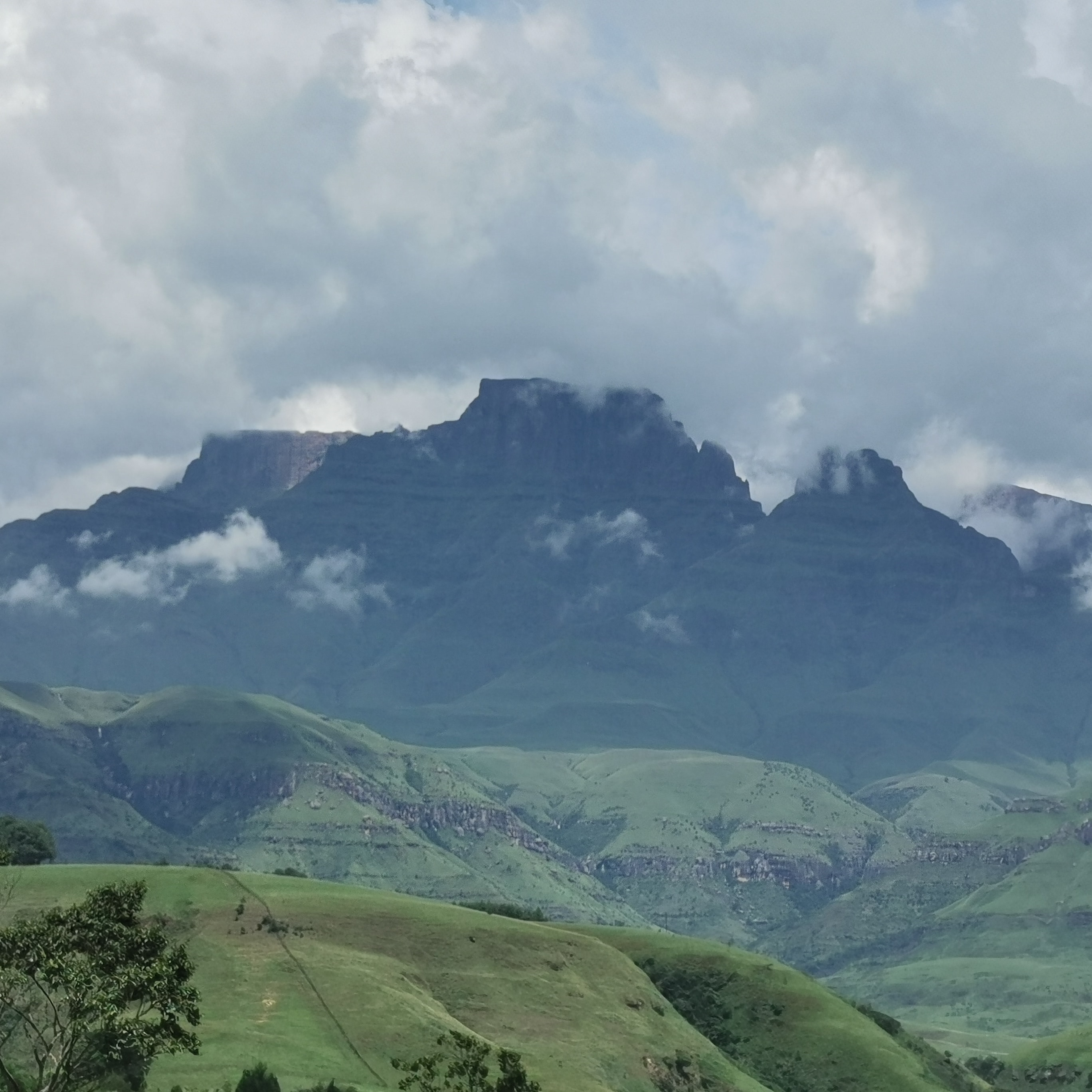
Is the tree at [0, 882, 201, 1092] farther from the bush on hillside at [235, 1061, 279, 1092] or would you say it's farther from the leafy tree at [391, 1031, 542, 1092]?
the bush on hillside at [235, 1061, 279, 1092]

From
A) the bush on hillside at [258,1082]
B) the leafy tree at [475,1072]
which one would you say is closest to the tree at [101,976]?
the leafy tree at [475,1072]

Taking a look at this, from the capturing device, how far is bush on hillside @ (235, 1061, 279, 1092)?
159250 millimetres

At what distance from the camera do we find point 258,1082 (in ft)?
527

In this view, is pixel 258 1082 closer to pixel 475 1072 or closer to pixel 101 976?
pixel 475 1072

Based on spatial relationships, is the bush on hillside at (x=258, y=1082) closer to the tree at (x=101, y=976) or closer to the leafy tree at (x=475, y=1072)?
the leafy tree at (x=475, y=1072)

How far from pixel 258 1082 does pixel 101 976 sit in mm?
57497

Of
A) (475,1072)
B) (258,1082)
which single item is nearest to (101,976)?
(475,1072)

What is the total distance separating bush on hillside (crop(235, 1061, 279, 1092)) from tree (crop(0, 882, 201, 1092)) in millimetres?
46061

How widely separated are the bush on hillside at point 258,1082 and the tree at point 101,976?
46061mm

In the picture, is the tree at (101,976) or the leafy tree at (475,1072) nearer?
the tree at (101,976)

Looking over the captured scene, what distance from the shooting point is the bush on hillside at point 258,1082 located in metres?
159

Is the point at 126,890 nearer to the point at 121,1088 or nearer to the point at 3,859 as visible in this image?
the point at 3,859

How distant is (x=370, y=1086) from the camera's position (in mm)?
191250

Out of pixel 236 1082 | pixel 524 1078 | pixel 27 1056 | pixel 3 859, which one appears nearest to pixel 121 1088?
pixel 236 1082
